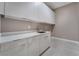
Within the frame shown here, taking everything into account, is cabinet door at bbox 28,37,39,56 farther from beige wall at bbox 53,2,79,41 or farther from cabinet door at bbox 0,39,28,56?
beige wall at bbox 53,2,79,41

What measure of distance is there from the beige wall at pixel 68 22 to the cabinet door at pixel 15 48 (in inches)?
139

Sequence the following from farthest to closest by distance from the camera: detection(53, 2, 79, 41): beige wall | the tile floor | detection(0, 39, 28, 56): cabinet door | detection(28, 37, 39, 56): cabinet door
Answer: detection(53, 2, 79, 41): beige wall < the tile floor < detection(28, 37, 39, 56): cabinet door < detection(0, 39, 28, 56): cabinet door

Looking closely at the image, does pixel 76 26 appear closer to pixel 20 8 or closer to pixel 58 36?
pixel 58 36

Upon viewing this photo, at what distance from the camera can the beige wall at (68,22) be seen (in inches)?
162

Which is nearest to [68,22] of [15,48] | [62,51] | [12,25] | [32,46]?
[62,51]

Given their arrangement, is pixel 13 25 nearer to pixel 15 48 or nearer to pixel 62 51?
pixel 15 48

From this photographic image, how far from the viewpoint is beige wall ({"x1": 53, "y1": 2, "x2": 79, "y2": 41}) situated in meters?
4.11

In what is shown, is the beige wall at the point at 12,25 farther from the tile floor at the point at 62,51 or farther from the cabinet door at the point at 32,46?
the tile floor at the point at 62,51

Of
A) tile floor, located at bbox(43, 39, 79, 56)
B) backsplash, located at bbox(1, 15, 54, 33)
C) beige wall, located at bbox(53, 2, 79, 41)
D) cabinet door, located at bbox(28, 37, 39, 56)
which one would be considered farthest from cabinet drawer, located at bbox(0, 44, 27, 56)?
beige wall, located at bbox(53, 2, 79, 41)

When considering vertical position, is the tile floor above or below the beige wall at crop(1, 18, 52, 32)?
below

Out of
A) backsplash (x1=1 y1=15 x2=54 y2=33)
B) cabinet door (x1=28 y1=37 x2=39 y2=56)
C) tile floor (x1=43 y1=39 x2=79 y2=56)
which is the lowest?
tile floor (x1=43 y1=39 x2=79 y2=56)

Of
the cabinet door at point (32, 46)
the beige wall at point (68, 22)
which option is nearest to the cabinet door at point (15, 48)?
the cabinet door at point (32, 46)

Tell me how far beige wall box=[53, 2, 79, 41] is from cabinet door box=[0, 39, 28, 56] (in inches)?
139

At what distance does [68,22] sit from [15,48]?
399 centimetres
